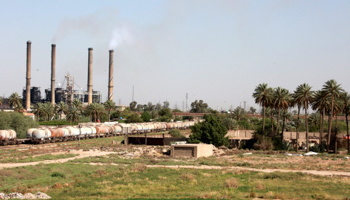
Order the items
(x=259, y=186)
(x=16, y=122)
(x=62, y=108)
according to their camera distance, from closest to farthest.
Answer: (x=259, y=186) < (x=16, y=122) < (x=62, y=108)

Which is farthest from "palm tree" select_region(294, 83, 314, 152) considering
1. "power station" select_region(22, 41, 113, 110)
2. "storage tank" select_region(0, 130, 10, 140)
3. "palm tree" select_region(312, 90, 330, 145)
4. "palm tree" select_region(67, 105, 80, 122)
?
"power station" select_region(22, 41, 113, 110)

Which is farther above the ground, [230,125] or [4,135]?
[230,125]

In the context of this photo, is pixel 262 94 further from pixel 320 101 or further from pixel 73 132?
pixel 73 132

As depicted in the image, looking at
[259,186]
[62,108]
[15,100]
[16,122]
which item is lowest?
[259,186]

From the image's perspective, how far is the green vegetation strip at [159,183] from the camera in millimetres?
23094

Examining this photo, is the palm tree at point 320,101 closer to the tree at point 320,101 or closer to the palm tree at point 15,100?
the tree at point 320,101

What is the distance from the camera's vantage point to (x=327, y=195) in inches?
884

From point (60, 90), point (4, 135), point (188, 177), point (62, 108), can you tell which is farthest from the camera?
point (60, 90)

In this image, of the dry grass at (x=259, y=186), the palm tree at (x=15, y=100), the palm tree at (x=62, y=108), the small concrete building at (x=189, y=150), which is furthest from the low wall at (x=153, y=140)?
the palm tree at (x=15, y=100)

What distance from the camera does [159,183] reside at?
27547mm

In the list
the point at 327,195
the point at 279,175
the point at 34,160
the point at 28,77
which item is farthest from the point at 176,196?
the point at 28,77

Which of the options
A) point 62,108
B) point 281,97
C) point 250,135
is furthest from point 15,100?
point 281,97

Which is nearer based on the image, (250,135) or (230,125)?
(250,135)

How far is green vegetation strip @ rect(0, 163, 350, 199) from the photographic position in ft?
75.8
